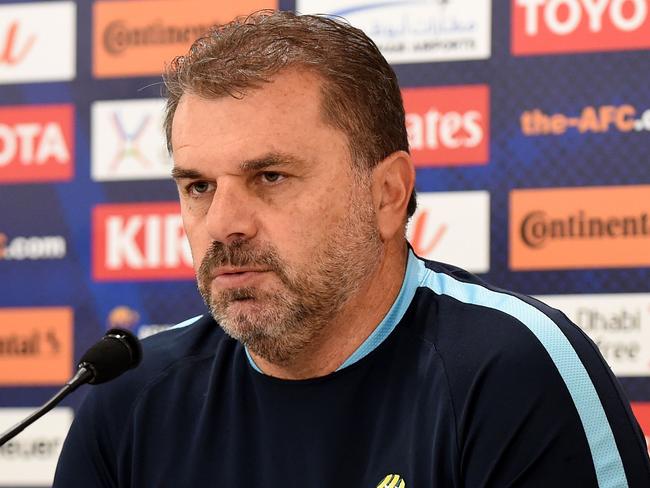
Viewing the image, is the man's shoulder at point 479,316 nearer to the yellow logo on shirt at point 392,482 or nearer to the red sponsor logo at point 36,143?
the yellow logo on shirt at point 392,482

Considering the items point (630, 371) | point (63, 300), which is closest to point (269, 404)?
point (630, 371)

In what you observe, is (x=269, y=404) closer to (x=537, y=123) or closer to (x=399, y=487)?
(x=399, y=487)

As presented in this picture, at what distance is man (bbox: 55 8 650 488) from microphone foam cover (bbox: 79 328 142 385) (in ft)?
0.49

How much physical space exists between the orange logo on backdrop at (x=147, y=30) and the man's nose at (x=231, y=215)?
4.89 ft

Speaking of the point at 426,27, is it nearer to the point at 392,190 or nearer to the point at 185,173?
the point at 392,190

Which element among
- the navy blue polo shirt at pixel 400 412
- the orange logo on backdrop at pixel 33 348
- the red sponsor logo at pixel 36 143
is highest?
the red sponsor logo at pixel 36 143

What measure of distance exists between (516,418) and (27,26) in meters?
2.15

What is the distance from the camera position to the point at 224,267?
1.42 m

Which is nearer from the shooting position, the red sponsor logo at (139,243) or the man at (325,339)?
the man at (325,339)

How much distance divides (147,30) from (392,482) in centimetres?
186

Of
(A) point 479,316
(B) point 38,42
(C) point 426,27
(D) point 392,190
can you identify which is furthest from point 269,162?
(B) point 38,42

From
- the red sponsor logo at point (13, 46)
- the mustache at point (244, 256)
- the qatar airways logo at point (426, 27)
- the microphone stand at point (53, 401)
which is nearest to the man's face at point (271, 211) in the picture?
the mustache at point (244, 256)

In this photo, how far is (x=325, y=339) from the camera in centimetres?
152

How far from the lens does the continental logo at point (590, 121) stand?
254 centimetres
